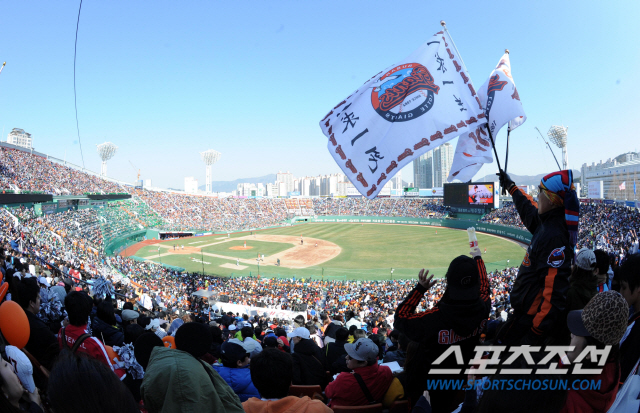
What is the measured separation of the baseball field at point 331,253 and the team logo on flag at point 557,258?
2244 centimetres

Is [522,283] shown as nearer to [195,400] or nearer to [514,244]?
[195,400]

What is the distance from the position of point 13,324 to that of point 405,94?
5.95 meters

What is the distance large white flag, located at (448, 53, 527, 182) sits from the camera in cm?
564

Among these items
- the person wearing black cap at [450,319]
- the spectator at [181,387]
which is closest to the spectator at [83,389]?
the spectator at [181,387]

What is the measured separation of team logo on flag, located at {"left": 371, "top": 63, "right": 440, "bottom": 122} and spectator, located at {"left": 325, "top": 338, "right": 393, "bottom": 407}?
4.05 m

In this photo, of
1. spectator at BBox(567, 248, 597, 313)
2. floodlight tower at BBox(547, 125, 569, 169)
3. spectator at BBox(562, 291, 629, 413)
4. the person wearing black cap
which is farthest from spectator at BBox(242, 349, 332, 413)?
floodlight tower at BBox(547, 125, 569, 169)

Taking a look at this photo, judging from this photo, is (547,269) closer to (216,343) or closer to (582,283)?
(582,283)

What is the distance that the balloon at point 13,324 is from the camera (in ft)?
9.29

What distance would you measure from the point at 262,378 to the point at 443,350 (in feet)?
4.94

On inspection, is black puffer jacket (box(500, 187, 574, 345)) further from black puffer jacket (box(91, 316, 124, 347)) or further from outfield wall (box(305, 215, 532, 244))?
outfield wall (box(305, 215, 532, 244))

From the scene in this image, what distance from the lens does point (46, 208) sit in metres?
34.2

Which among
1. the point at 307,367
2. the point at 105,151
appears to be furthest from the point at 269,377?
the point at 105,151

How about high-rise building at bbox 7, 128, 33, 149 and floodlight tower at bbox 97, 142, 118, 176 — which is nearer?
floodlight tower at bbox 97, 142, 118, 176

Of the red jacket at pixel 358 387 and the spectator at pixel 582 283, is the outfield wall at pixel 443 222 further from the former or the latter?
the red jacket at pixel 358 387
